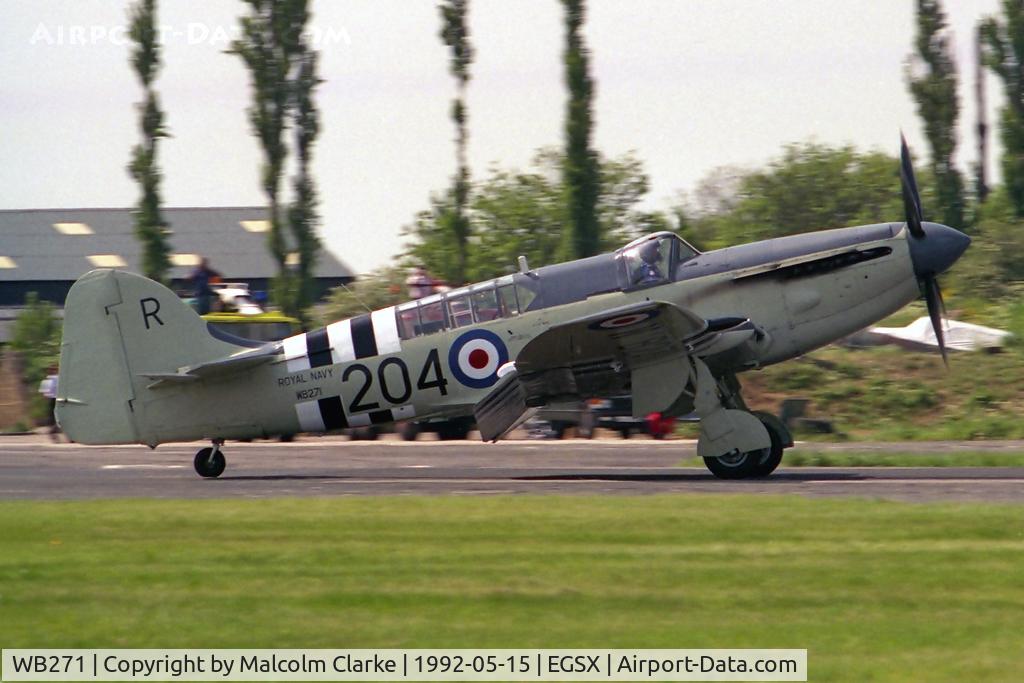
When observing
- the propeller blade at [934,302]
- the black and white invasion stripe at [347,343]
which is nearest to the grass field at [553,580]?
the propeller blade at [934,302]

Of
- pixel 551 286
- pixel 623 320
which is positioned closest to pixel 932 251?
pixel 623 320

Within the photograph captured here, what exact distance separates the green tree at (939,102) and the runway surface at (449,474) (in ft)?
65.1

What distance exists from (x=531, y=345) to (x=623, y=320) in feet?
3.47

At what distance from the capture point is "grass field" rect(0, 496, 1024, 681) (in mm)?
7426

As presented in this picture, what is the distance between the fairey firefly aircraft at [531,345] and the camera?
1541cm

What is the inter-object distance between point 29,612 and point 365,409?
8.53 metres

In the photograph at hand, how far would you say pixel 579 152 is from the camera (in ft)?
119

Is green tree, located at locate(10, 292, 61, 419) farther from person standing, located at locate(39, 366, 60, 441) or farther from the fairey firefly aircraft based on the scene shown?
the fairey firefly aircraft

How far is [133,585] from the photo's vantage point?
29.5 feet

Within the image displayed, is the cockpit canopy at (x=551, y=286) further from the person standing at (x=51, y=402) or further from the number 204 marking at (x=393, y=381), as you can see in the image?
the person standing at (x=51, y=402)

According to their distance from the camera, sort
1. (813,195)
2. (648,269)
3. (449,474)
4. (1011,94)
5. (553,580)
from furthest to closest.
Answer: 1. (813,195)
2. (1011,94)
3. (449,474)
4. (648,269)
5. (553,580)

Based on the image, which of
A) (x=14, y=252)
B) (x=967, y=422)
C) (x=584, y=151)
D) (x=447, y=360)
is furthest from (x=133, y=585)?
(x=14, y=252)

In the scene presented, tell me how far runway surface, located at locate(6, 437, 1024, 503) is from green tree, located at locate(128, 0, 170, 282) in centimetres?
1354

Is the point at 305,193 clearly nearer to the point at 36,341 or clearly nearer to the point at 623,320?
the point at 36,341
